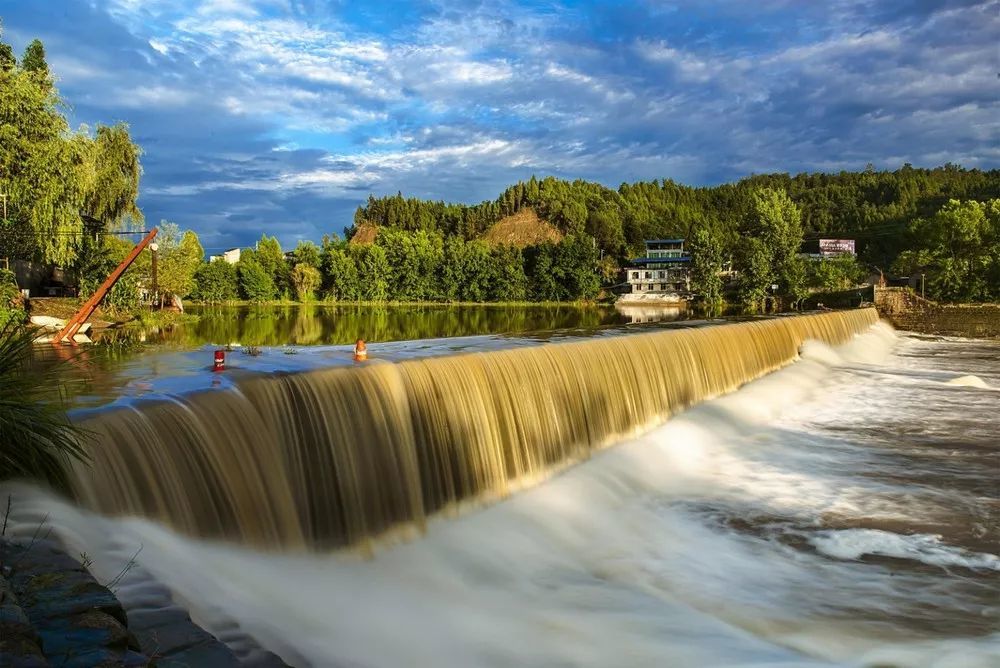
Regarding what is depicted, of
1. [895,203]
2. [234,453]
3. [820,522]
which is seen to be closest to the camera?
[234,453]

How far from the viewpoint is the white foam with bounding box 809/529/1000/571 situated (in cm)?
798

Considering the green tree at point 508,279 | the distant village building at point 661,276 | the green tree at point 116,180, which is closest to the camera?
the green tree at point 116,180

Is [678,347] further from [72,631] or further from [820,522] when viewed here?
[72,631]

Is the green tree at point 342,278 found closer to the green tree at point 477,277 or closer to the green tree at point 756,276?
the green tree at point 477,277

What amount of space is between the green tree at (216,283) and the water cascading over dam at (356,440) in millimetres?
100797

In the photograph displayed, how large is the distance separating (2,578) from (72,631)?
61 cm

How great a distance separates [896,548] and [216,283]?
11044 centimetres

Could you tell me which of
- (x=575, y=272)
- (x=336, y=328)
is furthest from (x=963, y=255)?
(x=336, y=328)

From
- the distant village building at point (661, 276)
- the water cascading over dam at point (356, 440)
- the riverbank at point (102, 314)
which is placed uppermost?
the distant village building at point (661, 276)

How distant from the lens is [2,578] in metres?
3.42

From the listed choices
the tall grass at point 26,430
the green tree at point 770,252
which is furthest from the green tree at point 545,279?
the tall grass at point 26,430

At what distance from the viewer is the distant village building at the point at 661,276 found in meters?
103

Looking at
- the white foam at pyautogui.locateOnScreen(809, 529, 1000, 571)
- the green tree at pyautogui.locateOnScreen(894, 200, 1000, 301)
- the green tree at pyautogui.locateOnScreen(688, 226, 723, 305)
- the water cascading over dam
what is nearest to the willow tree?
the water cascading over dam

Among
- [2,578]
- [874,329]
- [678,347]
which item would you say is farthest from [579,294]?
[2,578]
